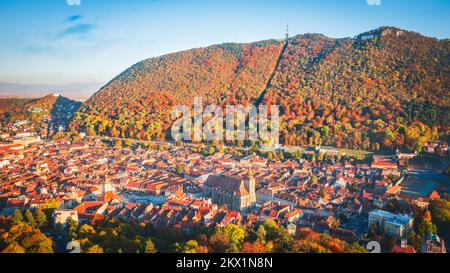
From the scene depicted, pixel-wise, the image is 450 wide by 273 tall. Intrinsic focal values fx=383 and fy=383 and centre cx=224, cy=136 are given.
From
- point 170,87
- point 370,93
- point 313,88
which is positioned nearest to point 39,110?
point 170,87

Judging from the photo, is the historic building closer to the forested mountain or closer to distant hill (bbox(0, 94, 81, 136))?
the forested mountain

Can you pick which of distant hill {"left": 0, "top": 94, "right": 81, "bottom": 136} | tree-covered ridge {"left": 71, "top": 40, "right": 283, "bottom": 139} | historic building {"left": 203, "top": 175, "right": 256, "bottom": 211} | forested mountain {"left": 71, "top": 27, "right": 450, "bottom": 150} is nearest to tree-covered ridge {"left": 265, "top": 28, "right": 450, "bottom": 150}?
forested mountain {"left": 71, "top": 27, "right": 450, "bottom": 150}

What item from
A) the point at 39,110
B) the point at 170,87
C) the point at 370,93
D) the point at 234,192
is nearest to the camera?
the point at 234,192

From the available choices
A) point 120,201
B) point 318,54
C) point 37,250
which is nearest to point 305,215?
point 120,201

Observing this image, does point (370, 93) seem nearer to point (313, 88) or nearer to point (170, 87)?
point (313, 88)

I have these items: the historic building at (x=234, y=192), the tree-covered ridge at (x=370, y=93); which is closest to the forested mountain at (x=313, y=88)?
the tree-covered ridge at (x=370, y=93)
